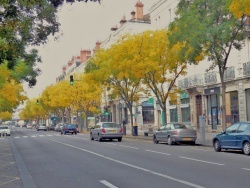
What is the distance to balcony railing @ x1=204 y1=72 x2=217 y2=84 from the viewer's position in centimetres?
3581

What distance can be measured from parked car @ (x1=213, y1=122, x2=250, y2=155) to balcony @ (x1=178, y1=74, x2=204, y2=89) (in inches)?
726

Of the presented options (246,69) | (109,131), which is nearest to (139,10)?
(246,69)

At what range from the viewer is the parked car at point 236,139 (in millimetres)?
17792

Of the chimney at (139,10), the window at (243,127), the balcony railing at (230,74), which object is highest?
the chimney at (139,10)

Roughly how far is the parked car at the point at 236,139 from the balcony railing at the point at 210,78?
648 inches

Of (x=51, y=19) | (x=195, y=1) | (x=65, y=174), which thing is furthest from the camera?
(x=195, y=1)

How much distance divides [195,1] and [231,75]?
13.1m

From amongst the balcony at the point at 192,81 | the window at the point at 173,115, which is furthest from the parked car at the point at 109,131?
the window at the point at 173,115

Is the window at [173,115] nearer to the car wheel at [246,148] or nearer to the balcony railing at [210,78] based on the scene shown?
the balcony railing at [210,78]

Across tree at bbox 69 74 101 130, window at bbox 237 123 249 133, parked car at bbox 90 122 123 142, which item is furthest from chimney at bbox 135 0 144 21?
window at bbox 237 123 249 133

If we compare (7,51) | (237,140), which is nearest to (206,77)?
(237,140)

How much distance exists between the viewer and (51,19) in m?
17.5

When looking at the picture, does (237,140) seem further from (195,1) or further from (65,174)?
(65,174)

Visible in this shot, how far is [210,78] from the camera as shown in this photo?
3647 cm
